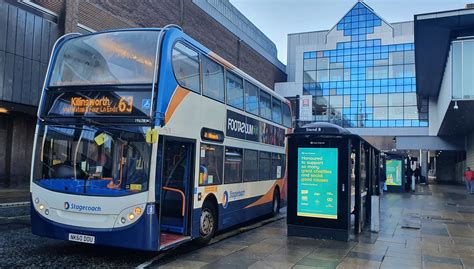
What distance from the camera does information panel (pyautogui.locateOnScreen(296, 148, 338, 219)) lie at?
9984mm

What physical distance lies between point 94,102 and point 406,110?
5512 centimetres

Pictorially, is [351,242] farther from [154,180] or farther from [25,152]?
[25,152]

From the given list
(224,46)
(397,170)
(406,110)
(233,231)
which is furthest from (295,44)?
(233,231)

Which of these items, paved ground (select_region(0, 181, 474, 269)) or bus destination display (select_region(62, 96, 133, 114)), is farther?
paved ground (select_region(0, 181, 474, 269))

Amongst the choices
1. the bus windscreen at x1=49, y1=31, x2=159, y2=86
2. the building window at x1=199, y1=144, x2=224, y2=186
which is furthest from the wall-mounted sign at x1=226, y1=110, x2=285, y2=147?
the bus windscreen at x1=49, y1=31, x2=159, y2=86

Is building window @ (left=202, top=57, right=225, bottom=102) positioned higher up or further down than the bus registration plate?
higher up

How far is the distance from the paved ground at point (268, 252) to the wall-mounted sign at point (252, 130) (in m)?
2.44

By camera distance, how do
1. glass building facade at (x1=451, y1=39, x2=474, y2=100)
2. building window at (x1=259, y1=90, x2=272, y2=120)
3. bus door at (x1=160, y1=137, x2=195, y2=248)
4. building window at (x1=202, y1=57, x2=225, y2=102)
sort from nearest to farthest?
bus door at (x1=160, y1=137, x2=195, y2=248), building window at (x1=202, y1=57, x2=225, y2=102), building window at (x1=259, y1=90, x2=272, y2=120), glass building facade at (x1=451, y1=39, x2=474, y2=100)

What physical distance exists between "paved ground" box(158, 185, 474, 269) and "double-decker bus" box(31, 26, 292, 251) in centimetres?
75

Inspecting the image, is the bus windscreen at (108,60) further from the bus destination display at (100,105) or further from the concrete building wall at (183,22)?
the concrete building wall at (183,22)

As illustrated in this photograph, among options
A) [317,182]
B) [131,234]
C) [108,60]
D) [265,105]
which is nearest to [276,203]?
[265,105]

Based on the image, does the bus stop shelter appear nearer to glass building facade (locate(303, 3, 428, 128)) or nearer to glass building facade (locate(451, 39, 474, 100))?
glass building facade (locate(451, 39, 474, 100))

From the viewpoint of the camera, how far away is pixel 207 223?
29.6ft

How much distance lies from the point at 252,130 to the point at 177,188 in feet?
11.6
